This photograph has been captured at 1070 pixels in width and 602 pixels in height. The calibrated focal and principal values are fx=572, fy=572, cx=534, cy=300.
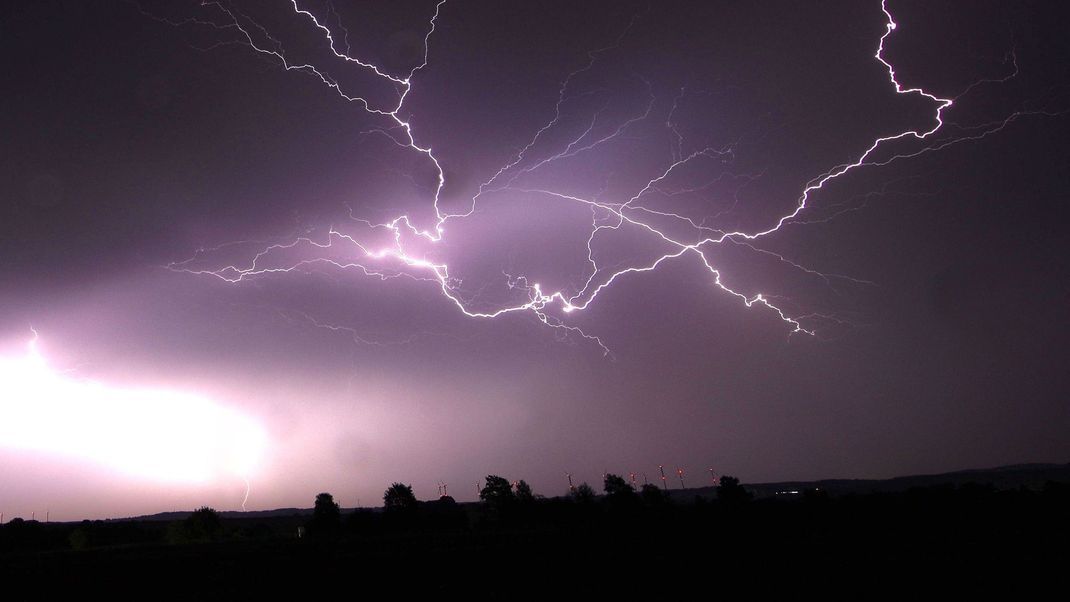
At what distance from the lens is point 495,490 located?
144 feet

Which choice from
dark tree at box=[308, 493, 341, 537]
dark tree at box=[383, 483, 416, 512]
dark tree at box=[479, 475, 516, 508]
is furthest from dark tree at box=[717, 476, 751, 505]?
dark tree at box=[308, 493, 341, 537]

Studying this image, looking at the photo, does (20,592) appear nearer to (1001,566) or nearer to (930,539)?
Answer: (1001,566)

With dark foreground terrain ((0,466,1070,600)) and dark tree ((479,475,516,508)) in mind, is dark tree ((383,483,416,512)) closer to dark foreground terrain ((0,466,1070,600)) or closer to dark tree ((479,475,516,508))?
→ dark tree ((479,475,516,508))

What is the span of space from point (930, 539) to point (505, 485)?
3450 centimetres

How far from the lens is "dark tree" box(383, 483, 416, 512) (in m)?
39.6

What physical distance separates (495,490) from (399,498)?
24.0 feet

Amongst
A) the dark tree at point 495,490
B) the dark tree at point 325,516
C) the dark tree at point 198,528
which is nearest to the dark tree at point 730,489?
the dark tree at point 495,490

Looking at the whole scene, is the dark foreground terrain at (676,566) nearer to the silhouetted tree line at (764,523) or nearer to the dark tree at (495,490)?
the silhouetted tree line at (764,523)

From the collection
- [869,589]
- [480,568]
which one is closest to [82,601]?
[480,568]

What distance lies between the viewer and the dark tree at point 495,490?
43.0 m

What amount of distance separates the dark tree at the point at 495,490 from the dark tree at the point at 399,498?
5.74m

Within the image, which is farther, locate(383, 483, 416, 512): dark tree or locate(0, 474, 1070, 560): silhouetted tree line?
locate(383, 483, 416, 512): dark tree

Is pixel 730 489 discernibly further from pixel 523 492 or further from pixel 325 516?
pixel 325 516

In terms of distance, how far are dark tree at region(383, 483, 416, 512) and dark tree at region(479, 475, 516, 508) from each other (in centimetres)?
574
